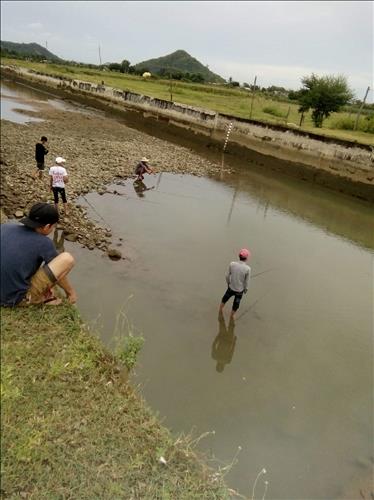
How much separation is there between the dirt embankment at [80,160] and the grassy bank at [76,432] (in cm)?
548

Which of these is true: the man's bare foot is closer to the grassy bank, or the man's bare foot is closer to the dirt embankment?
the grassy bank

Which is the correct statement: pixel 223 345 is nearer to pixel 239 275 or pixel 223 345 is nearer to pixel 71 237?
pixel 239 275

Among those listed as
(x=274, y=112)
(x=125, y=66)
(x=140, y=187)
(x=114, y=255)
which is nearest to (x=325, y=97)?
(x=274, y=112)

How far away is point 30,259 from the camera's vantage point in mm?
4676

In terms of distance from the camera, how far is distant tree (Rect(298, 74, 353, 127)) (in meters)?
29.2

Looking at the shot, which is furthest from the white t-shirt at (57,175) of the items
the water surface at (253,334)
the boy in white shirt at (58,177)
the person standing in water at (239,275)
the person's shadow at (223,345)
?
the person's shadow at (223,345)

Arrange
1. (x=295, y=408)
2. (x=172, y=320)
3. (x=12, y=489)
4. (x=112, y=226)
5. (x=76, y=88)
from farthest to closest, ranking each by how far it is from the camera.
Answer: (x=76, y=88), (x=112, y=226), (x=172, y=320), (x=295, y=408), (x=12, y=489)

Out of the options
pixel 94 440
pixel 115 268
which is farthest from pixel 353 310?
pixel 94 440

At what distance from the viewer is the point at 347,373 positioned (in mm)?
7070

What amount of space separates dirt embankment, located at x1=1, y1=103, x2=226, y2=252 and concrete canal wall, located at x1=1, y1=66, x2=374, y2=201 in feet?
14.0

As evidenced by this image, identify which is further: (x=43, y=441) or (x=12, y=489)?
(x=43, y=441)

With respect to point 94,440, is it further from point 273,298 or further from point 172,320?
point 273,298

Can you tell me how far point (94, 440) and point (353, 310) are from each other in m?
7.43

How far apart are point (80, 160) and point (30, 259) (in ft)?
43.2
